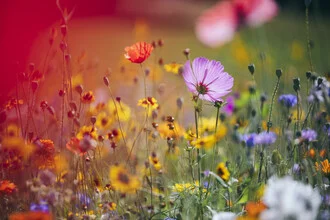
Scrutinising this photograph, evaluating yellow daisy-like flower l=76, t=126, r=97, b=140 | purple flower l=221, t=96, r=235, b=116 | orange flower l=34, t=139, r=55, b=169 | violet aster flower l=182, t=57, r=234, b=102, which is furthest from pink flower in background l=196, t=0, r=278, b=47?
orange flower l=34, t=139, r=55, b=169

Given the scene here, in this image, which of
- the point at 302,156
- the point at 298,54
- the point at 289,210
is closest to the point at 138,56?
the point at 302,156

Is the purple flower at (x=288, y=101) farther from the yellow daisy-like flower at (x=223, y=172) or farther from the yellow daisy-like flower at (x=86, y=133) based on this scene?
the yellow daisy-like flower at (x=86, y=133)

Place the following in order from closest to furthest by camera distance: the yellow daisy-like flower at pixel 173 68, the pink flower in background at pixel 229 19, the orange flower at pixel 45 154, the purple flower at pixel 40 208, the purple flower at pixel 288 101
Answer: the purple flower at pixel 40 208 < the orange flower at pixel 45 154 < the purple flower at pixel 288 101 < the yellow daisy-like flower at pixel 173 68 < the pink flower in background at pixel 229 19

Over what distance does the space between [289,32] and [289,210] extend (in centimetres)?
724

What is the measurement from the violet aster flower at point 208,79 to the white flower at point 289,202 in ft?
1.85

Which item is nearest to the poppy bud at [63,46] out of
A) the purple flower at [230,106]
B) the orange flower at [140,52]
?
the orange flower at [140,52]

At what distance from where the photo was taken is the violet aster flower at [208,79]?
5.94 ft

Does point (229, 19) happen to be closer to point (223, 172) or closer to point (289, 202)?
point (223, 172)

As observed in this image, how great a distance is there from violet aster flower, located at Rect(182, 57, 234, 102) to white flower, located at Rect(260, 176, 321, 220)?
57 cm

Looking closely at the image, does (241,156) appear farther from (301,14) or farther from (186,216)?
(301,14)

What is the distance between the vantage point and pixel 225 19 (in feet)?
8.85

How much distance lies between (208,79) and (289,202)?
0.67m

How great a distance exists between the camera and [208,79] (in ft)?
6.00

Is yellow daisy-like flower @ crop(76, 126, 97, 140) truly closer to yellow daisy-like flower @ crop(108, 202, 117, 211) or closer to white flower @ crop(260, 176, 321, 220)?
yellow daisy-like flower @ crop(108, 202, 117, 211)
